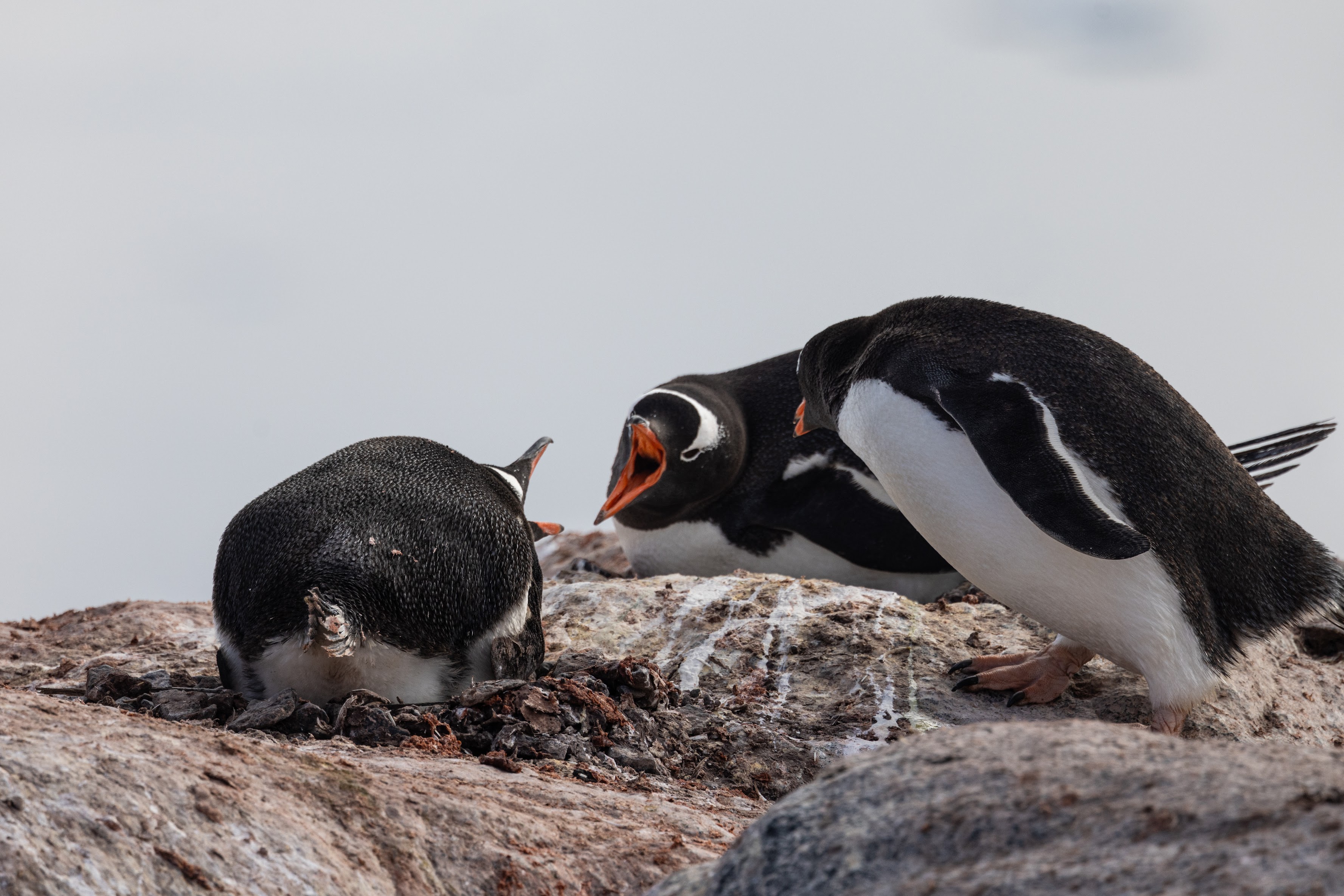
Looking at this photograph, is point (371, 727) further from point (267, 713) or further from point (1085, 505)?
point (1085, 505)

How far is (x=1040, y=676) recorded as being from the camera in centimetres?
408

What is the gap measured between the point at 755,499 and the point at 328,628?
3.55 meters

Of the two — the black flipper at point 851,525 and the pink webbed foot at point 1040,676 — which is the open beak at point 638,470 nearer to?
the black flipper at point 851,525

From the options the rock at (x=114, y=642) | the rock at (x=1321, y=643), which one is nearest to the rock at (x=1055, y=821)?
the rock at (x=114, y=642)

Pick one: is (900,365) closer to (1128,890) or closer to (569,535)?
(1128,890)

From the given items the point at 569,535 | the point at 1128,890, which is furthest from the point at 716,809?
the point at 569,535

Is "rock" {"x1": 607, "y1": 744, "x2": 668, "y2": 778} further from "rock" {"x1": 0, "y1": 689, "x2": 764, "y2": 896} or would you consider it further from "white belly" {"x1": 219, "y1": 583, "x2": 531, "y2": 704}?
"white belly" {"x1": 219, "y1": 583, "x2": 531, "y2": 704}

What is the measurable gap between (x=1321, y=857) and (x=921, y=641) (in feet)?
10.6

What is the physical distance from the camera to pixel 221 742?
230 cm

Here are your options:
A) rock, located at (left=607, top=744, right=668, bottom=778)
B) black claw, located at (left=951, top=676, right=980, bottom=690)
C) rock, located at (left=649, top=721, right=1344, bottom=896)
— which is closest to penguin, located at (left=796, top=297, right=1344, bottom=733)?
black claw, located at (left=951, top=676, right=980, bottom=690)

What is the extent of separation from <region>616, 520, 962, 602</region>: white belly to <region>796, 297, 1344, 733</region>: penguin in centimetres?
194

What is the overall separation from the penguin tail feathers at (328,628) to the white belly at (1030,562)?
6.10ft

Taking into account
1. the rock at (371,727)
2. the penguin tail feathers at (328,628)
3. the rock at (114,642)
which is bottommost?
the rock at (114,642)

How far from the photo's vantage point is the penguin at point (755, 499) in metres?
5.95
